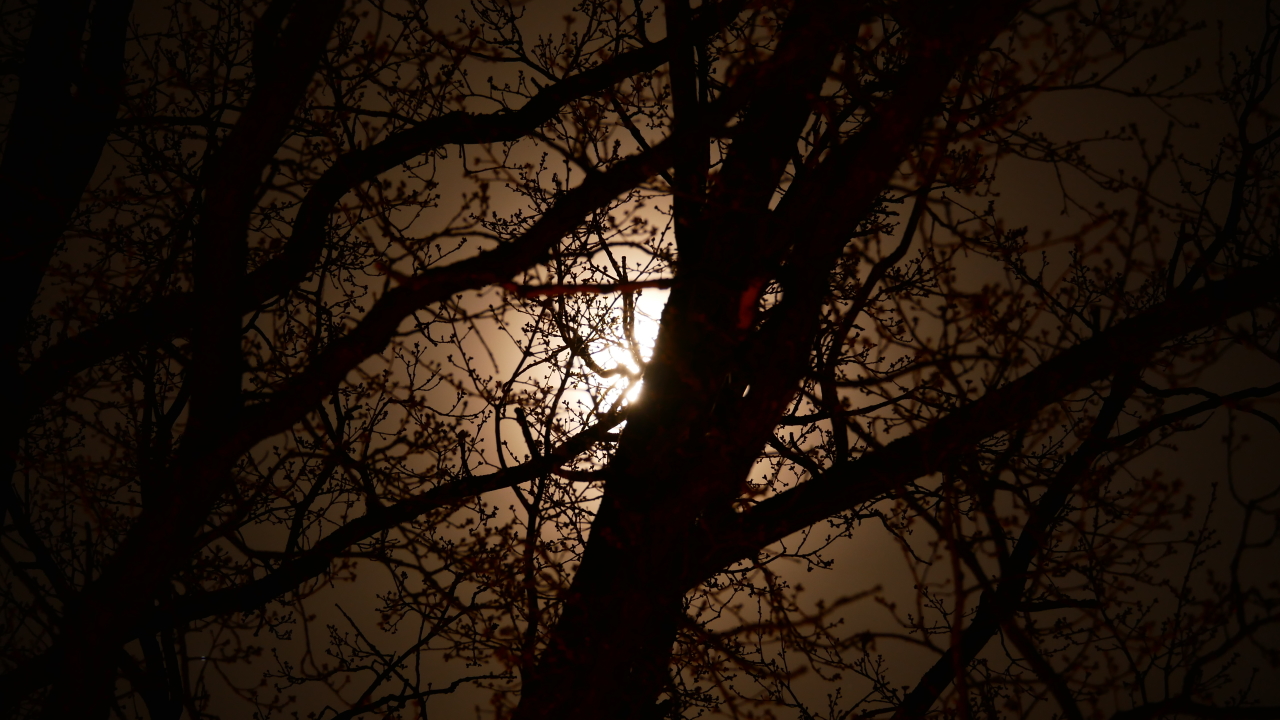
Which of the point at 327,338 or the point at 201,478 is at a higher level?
the point at 327,338

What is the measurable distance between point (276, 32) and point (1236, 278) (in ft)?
14.1

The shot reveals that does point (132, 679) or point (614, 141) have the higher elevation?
point (614, 141)

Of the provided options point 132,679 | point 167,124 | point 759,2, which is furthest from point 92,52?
point 759,2

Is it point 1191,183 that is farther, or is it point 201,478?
point 1191,183

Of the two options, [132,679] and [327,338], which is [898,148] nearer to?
[327,338]

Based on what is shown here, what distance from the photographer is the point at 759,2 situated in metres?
3.66

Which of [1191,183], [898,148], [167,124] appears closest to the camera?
[898,148]

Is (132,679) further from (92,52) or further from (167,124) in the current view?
(92,52)

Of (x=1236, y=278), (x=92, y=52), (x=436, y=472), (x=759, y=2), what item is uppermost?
(x=92, y=52)

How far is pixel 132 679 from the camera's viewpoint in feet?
13.0

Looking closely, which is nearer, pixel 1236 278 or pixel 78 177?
pixel 1236 278

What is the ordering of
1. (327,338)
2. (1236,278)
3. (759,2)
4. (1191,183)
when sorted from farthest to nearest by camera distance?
1. (327,338)
2. (1191,183)
3. (759,2)
4. (1236,278)

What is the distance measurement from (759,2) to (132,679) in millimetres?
4948

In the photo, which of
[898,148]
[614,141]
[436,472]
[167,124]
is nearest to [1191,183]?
[898,148]
